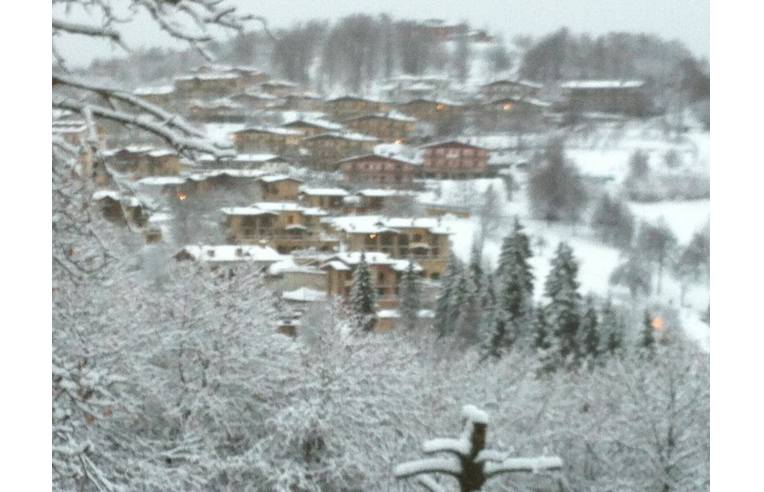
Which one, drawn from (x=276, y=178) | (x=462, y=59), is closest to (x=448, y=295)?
(x=276, y=178)

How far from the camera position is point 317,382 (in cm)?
464

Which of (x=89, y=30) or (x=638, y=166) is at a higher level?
(x=89, y=30)

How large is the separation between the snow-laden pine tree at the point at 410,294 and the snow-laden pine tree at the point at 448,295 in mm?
89

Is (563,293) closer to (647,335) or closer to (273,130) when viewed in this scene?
(647,335)

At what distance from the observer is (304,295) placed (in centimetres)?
374

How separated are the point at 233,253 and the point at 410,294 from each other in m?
0.82

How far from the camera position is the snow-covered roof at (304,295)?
364cm

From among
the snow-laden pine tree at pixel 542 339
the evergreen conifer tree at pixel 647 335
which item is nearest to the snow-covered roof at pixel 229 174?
the snow-laden pine tree at pixel 542 339

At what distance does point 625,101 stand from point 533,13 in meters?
0.51

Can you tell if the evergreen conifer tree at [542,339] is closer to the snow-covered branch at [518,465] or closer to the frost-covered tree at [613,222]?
the frost-covered tree at [613,222]

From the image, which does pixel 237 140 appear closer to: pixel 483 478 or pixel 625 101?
pixel 625 101
